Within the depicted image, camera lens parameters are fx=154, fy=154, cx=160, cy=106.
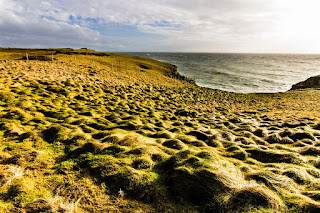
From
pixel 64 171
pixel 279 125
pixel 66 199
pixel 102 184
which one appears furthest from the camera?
pixel 279 125

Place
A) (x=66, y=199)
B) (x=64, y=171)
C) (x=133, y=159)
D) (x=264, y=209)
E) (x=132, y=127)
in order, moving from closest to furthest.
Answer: (x=264, y=209) < (x=66, y=199) < (x=64, y=171) < (x=133, y=159) < (x=132, y=127)

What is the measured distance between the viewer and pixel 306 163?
6727 millimetres

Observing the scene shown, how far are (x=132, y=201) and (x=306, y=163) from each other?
7.60 meters

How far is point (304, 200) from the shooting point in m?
3.89

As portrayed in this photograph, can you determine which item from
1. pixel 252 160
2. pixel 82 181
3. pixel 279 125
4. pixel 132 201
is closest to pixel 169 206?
pixel 132 201

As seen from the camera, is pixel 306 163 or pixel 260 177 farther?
pixel 306 163

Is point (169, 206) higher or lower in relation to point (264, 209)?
lower

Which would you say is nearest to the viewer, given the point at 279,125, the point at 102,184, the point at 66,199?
the point at 66,199

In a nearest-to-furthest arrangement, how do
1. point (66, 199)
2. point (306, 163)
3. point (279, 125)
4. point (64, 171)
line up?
1. point (66, 199)
2. point (64, 171)
3. point (306, 163)
4. point (279, 125)

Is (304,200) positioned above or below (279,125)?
above

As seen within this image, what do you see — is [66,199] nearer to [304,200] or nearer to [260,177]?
[260,177]

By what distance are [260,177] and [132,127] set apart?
723 centimetres

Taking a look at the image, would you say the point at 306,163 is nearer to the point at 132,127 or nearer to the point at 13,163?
the point at 132,127

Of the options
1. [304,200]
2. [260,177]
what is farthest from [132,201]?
[304,200]
